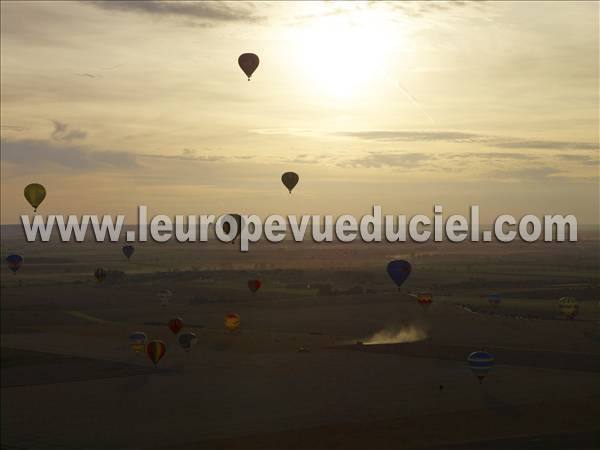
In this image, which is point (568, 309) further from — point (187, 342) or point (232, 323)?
point (187, 342)

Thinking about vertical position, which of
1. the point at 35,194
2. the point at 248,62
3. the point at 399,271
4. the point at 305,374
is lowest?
the point at 305,374

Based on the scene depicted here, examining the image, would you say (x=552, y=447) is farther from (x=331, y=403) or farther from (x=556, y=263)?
(x=556, y=263)

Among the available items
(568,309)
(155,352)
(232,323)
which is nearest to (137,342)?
(155,352)

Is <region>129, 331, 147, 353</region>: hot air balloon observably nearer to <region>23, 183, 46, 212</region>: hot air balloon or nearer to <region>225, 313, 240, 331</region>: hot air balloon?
<region>225, 313, 240, 331</region>: hot air balloon

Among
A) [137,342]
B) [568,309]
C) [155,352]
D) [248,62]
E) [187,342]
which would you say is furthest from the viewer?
[568,309]

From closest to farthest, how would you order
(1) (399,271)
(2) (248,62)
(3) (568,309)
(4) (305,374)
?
(4) (305,374)
(2) (248,62)
(1) (399,271)
(3) (568,309)

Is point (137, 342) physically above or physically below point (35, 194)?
below

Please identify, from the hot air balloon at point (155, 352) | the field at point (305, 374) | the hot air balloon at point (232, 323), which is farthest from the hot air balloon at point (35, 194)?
the hot air balloon at point (155, 352)
